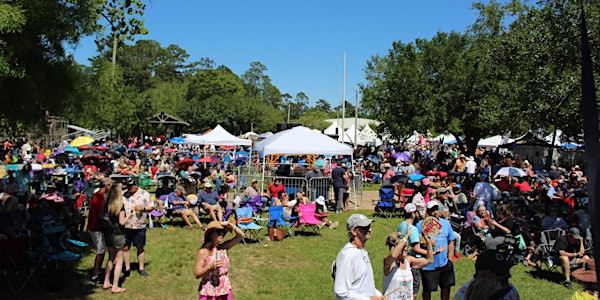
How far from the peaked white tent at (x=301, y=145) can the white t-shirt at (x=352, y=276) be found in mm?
10747

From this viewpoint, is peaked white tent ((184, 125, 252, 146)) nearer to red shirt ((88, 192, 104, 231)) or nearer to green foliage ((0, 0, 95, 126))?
red shirt ((88, 192, 104, 231))

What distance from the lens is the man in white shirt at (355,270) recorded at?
378 centimetres

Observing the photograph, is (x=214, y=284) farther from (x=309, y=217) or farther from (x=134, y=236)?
(x=309, y=217)

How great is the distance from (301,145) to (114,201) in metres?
8.64

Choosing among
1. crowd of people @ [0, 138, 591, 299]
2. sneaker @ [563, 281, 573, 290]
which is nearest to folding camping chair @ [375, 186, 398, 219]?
crowd of people @ [0, 138, 591, 299]

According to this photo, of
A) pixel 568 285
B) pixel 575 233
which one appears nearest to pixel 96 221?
pixel 568 285

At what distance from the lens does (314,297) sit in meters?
7.04

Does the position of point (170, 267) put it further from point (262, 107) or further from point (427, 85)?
point (262, 107)

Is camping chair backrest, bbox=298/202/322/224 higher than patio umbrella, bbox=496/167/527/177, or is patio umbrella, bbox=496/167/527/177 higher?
patio umbrella, bbox=496/167/527/177

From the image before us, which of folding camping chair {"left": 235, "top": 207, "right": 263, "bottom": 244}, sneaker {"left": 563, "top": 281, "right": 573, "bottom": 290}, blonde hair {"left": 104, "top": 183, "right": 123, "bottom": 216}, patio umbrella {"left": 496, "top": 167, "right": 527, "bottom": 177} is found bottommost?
sneaker {"left": 563, "top": 281, "right": 573, "bottom": 290}

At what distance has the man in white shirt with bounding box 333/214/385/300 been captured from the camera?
12.4 feet

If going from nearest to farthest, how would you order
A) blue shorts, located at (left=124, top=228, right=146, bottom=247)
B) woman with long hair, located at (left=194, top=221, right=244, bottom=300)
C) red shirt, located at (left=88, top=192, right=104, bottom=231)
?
woman with long hair, located at (left=194, top=221, right=244, bottom=300), red shirt, located at (left=88, top=192, right=104, bottom=231), blue shorts, located at (left=124, top=228, right=146, bottom=247)

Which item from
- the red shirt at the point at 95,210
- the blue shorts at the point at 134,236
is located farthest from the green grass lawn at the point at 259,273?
the red shirt at the point at 95,210

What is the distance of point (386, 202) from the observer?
13523 millimetres
